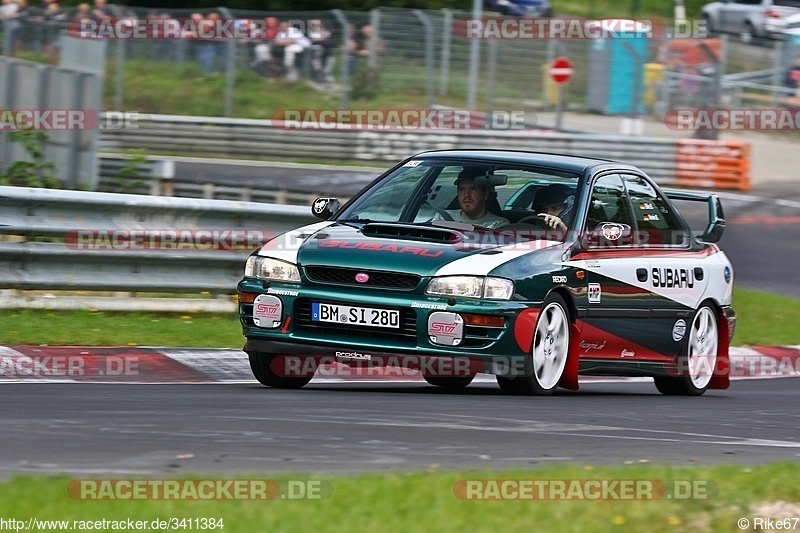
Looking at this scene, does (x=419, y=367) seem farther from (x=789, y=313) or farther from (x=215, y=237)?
(x=789, y=313)

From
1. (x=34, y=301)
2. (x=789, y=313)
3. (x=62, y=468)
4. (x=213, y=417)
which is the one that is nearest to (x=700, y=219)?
(x=789, y=313)

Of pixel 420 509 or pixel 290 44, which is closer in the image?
pixel 420 509

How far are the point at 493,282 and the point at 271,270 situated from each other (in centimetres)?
129

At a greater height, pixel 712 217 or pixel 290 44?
pixel 712 217

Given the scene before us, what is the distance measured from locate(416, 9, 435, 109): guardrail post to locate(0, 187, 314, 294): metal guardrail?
14028 millimetres

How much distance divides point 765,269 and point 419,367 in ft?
36.5

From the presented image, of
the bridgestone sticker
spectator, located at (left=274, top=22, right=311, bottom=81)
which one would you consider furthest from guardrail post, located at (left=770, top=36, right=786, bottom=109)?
the bridgestone sticker

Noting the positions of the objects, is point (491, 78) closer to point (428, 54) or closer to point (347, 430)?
point (428, 54)

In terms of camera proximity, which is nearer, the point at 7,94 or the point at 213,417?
the point at 213,417

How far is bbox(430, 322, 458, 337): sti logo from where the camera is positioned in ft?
25.9

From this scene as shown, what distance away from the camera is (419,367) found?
8.00 meters

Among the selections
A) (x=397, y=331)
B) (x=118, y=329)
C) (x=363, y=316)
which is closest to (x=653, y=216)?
(x=397, y=331)

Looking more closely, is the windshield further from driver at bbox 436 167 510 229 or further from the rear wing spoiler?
the rear wing spoiler

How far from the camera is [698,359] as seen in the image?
10.1 meters
